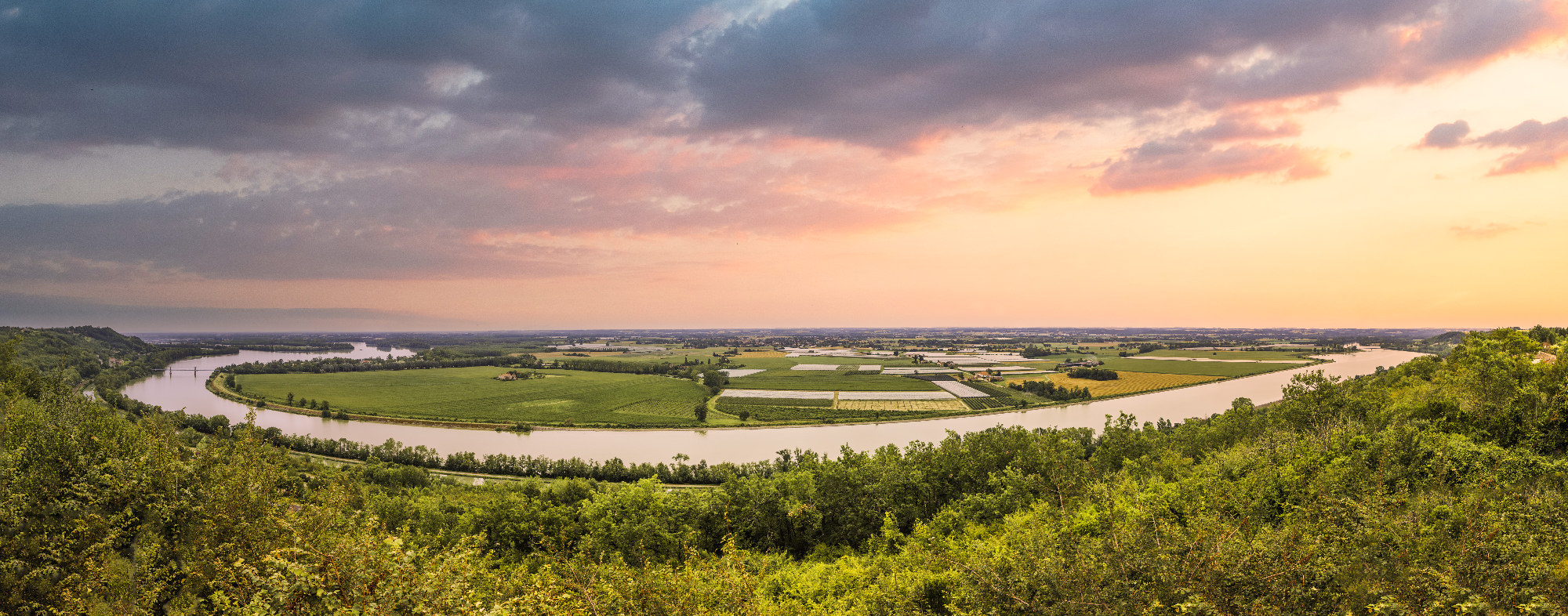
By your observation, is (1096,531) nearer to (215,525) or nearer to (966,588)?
(966,588)

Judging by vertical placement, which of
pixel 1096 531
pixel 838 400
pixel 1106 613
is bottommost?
pixel 838 400

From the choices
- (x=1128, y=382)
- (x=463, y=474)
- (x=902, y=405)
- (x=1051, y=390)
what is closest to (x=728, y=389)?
(x=902, y=405)

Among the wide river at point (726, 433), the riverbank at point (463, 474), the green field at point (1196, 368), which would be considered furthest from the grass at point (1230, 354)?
the riverbank at point (463, 474)

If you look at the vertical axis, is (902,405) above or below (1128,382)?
below

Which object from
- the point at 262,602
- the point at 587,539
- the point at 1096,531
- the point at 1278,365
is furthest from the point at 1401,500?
the point at 1278,365

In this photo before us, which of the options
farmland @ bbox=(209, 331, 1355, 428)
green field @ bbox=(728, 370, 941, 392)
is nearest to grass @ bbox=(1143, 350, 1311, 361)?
farmland @ bbox=(209, 331, 1355, 428)

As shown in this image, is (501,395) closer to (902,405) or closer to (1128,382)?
(902,405)
